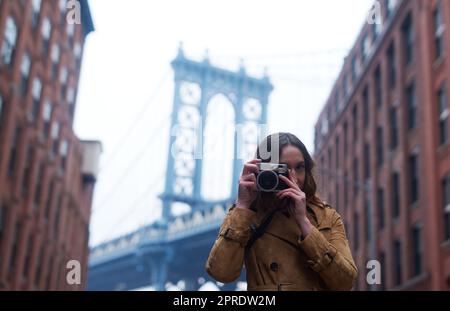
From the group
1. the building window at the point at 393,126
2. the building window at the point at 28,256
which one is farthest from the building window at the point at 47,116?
the building window at the point at 393,126

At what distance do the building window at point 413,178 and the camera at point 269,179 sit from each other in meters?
32.3

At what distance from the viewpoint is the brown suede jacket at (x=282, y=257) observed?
104 inches

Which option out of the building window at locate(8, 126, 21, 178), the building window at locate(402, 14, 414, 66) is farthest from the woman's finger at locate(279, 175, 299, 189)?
the building window at locate(402, 14, 414, 66)

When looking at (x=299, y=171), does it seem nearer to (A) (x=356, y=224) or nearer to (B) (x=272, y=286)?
(B) (x=272, y=286)

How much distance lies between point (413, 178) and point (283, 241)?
33.2m

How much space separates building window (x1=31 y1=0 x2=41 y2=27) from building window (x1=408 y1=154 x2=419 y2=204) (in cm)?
1902

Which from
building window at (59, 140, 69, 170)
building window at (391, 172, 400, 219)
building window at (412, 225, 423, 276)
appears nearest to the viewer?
building window at (412, 225, 423, 276)

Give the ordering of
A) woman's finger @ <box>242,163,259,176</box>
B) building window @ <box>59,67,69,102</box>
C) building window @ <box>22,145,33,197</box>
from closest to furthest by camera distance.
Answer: woman's finger @ <box>242,163,259,176</box>
building window @ <box>22,145,33,197</box>
building window @ <box>59,67,69,102</box>

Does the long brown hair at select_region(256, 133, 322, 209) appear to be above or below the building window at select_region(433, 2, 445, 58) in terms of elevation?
below

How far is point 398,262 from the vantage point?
3553 cm

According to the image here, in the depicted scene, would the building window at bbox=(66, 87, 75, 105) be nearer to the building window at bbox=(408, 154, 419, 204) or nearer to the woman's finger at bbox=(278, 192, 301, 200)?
the building window at bbox=(408, 154, 419, 204)

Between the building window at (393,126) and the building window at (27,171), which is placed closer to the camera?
the building window at (27,171)

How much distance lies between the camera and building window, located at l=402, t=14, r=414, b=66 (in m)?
37.2

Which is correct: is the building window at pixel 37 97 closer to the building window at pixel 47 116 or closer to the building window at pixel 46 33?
the building window at pixel 47 116
